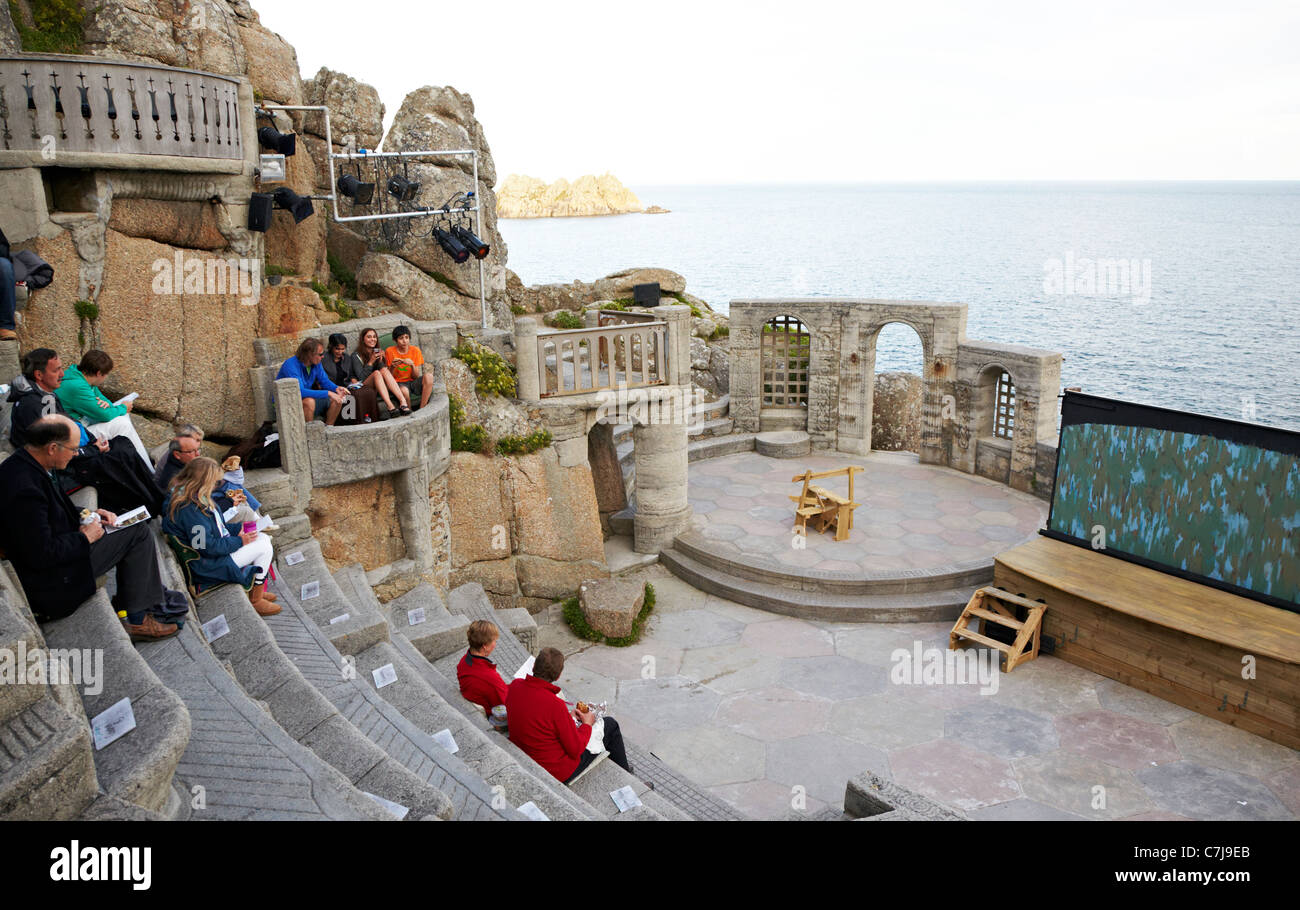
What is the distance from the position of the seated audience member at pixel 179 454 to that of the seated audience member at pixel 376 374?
276cm

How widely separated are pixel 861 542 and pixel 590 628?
16.4 feet

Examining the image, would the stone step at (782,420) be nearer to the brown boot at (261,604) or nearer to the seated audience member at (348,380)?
the seated audience member at (348,380)

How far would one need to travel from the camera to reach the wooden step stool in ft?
41.1

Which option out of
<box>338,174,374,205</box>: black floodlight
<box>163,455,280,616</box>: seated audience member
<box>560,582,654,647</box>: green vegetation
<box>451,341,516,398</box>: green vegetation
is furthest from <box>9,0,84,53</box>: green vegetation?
<box>560,582,654,647</box>: green vegetation

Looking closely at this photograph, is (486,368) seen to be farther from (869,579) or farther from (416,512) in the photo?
(869,579)

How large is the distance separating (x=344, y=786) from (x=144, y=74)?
858 cm

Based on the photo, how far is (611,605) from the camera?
13.6 m

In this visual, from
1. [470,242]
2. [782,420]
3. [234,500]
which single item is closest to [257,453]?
[234,500]

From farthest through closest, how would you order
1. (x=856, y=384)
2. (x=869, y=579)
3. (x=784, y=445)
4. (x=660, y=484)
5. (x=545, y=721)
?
(x=784, y=445) < (x=856, y=384) < (x=660, y=484) < (x=869, y=579) < (x=545, y=721)

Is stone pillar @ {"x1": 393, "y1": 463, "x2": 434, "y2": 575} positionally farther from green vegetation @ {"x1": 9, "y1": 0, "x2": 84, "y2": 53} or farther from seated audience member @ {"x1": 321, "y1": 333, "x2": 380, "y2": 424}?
green vegetation @ {"x1": 9, "y1": 0, "x2": 84, "y2": 53}

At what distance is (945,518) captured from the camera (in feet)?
55.2

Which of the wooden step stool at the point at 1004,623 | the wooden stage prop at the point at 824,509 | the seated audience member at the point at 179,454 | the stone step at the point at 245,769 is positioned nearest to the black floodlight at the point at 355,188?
the seated audience member at the point at 179,454

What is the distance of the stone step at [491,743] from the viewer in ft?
21.9
